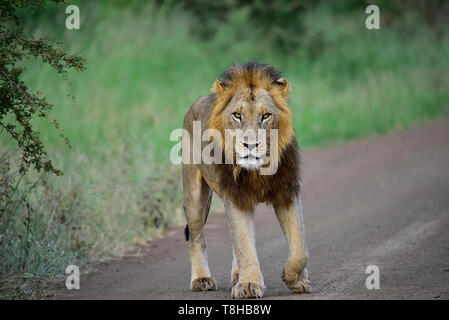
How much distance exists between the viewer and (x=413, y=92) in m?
16.4

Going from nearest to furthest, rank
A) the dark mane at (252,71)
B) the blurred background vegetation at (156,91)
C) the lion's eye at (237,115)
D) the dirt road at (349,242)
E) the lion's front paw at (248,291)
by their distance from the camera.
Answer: the lion's front paw at (248,291), the lion's eye at (237,115), the dark mane at (252,71), the dirt road at (349,242), the blurred background vegetation at (156,91)

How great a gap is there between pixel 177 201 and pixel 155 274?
2.70m

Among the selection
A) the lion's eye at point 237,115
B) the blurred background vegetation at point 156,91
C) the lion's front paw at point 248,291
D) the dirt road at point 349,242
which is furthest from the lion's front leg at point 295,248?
the blurred background vegetation at point 156,91

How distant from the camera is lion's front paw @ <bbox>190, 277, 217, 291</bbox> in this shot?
621 cm

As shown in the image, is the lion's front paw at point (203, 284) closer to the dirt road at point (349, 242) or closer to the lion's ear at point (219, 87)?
the dirt road at point (349, 242)

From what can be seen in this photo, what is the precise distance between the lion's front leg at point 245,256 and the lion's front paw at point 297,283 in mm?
188

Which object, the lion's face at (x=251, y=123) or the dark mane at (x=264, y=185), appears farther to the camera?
the dark mane at (x=264, y=185)

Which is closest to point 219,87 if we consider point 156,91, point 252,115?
point 252,115

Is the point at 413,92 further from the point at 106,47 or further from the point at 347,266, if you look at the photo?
the point at 347,266

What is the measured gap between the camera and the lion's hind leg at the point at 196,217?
6352mm

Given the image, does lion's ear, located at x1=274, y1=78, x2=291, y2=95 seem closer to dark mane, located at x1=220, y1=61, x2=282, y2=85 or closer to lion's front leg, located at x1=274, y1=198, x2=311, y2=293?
dark mane, located at x1=220, y1=61, x2=282, y2=85

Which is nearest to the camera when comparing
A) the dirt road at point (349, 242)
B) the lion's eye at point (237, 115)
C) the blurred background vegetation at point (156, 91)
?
the lion's eye at point (237, 115)

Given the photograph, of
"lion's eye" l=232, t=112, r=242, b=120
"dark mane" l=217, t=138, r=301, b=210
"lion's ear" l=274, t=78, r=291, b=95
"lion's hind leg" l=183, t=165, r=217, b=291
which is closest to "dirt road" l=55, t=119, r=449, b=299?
"lion's hind leg" l=183, t=165, r=217, b=291

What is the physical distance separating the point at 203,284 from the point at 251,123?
1.43 meters
